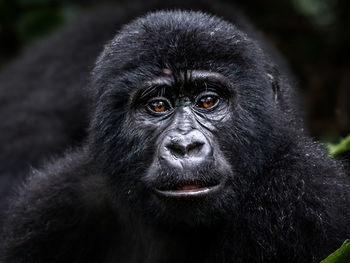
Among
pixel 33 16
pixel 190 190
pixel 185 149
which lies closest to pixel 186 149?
pixel 185 149

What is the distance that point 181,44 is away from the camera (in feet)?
15.2

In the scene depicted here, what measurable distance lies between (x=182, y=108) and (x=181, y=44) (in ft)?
1.58

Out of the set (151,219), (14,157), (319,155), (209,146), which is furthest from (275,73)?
(14,157)

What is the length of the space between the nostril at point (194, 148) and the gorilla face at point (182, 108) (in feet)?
0.53

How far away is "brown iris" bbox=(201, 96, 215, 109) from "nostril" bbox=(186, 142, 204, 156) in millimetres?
547

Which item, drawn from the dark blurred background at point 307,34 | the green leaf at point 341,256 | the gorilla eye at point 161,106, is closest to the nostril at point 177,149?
the gorilla eye at point 161,106

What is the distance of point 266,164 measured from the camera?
15.1ft

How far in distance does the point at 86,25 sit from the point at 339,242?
6.11m

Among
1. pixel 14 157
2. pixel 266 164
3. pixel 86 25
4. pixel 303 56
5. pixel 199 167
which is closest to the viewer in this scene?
pixel 199 167

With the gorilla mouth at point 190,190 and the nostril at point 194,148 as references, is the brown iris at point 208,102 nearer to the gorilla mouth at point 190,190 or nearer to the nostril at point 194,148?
the nostril at point 194,148

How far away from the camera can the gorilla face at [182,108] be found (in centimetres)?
447

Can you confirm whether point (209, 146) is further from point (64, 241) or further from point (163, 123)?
point (64, 241)

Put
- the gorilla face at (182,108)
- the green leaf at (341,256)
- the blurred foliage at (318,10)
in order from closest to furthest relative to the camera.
Answer: the green leaf at (341,256), the gorilla face at (182,108), the blurred foliage at (318,10)

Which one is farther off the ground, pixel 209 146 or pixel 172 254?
pixel 209 146
